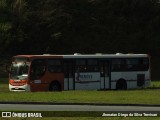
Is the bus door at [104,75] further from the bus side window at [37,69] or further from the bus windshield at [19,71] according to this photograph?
the bus windshield at [19,71]

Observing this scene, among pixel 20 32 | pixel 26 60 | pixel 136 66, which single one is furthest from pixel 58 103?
pixel 20 32

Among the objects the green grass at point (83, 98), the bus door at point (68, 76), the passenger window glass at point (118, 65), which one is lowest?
the green grass at point (83, 98)

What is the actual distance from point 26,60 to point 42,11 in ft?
88.4

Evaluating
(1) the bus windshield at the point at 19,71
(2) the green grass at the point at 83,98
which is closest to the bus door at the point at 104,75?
(1) the bus windshield at the point at 19,71

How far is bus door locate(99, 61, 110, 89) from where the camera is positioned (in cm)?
4175

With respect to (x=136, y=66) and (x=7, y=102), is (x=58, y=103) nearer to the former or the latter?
(x=7, y=102)

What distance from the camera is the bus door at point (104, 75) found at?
41750 millimetres

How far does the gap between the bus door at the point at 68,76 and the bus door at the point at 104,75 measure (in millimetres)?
2373

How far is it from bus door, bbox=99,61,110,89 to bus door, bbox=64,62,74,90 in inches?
93.4

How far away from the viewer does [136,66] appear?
43719 mm

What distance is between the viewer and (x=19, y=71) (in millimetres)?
39625

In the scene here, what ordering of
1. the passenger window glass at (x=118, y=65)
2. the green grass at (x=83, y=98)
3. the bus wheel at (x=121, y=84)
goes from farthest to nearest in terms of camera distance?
the bus wheel at (x=121, y=84), the passenger window glass at (x=118, y=65), the green grass at (x=83, y=98)

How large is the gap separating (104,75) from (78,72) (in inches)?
89.7

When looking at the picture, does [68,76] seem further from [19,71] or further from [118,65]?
[118,65]
